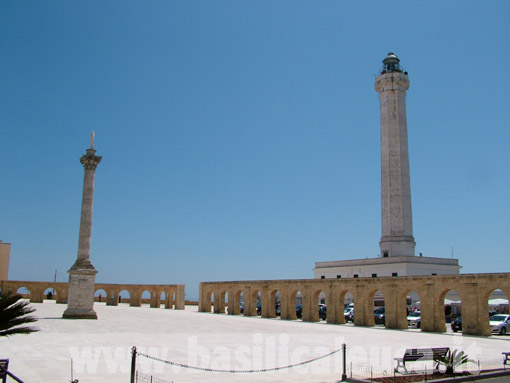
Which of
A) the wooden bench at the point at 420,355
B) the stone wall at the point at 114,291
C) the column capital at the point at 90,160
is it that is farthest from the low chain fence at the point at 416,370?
the stone wall at the point at 114,291

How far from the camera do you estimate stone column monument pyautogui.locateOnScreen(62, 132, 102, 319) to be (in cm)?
3097

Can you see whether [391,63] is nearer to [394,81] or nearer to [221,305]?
[394,81]

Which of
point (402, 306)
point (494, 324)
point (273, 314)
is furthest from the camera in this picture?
point (273, 314)

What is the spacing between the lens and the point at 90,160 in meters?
32.5

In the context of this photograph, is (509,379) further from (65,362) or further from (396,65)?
(396,65)

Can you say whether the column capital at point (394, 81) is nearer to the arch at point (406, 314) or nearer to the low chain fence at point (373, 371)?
the arch at point (406, 314)

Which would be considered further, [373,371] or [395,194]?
[395,194]

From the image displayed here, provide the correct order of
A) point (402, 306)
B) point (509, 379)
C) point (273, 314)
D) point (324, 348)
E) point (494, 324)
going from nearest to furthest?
1. point (509, 379)
2. point (324, 348)
3. point (494, 324)
4. point (402, 306)
5. point (273, 314)

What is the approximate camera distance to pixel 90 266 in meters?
31.8

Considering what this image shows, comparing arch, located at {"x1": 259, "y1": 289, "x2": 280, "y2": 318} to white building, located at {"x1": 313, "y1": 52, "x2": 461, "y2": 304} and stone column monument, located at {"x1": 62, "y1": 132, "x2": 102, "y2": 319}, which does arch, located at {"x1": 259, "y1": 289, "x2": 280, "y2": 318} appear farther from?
stone column monument, located at {"x1": 62, "y1": 132, "x2": 102, "y2": 319}

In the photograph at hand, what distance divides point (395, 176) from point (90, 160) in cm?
2799

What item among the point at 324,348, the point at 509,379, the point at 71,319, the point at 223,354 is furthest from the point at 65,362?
the point at 71,319

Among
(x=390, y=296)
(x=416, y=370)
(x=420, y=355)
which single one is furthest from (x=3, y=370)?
(x=390, y=296)

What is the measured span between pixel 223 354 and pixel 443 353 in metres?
6.42
